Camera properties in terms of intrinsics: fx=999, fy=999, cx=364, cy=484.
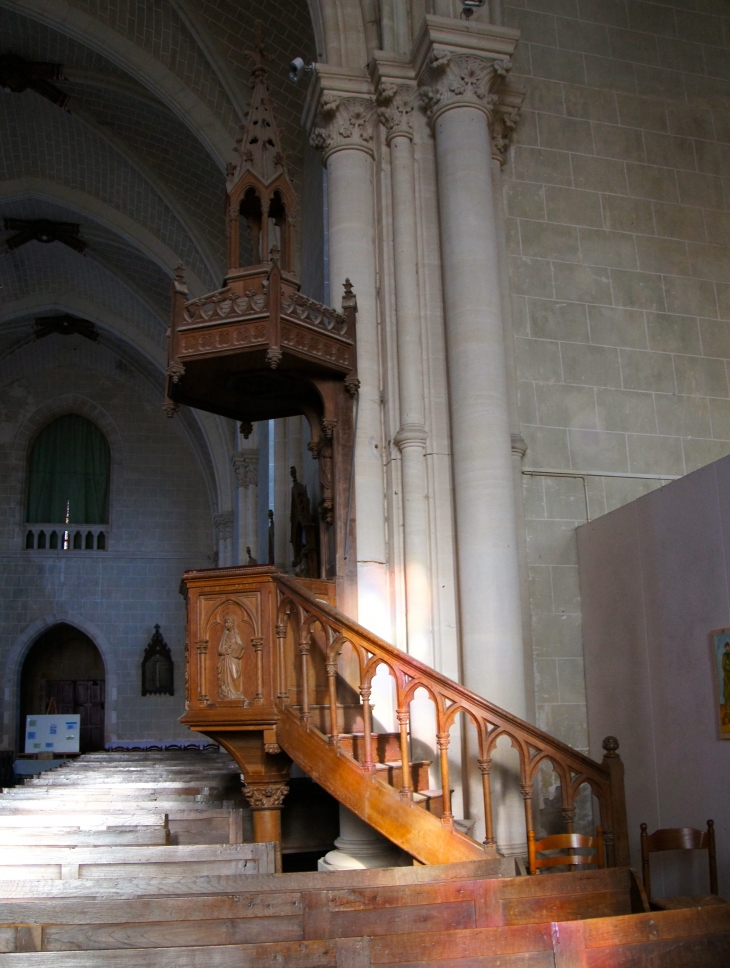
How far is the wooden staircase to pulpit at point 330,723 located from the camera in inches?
205

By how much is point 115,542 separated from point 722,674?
17841 mm

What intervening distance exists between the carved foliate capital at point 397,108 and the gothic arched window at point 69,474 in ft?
52.4

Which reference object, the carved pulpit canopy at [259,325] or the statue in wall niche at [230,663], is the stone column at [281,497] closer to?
the carved pulpit canopy at [259,325]

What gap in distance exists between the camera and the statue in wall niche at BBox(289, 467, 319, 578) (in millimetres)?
8266

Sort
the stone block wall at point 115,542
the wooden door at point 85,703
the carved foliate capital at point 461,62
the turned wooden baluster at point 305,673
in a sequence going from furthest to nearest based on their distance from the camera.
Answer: the wooden door at point 85,703, the stone block wall at point 115,542, the carved foliate capital at point 461,62, the turned wooden baluster at point 305,673

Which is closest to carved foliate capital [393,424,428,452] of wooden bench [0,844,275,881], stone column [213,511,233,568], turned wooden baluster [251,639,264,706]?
turned wooden baluster [251,639,264,706]

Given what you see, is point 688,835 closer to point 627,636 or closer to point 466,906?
point 627,636

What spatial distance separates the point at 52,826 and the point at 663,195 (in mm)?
6917

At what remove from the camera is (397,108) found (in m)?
7.73

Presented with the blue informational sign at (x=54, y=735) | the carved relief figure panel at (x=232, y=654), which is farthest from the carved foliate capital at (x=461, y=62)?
the blue informational sign at (x=54, y=735)

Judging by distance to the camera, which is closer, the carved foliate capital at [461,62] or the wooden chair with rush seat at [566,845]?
the wooden chair with rush seat at [566,845]

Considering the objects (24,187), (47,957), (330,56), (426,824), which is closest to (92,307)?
(24,187)

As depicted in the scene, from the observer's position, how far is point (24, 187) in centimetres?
1600

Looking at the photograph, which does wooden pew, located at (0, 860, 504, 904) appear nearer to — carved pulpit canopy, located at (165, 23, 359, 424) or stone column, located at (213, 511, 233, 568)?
carved pulpit canopy, located at (165, 23, 359, 424)
